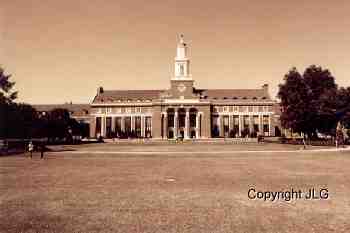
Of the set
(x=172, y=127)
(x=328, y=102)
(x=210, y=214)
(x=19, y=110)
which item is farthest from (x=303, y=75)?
(x=210, y=214)

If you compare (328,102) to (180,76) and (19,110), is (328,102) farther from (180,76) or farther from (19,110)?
(180,76)

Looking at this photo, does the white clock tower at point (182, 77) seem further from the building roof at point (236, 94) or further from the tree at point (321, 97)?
the tree at point (321, 97)

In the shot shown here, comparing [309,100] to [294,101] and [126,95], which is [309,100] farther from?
[126,95]

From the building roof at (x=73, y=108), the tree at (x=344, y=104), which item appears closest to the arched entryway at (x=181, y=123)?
the building roof at (x=73, y=108)

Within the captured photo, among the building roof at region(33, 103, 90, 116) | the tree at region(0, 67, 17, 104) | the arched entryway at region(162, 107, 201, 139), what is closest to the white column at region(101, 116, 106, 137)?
the arched entryway at region(162, 107, 201, 139)

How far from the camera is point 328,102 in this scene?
62.2m

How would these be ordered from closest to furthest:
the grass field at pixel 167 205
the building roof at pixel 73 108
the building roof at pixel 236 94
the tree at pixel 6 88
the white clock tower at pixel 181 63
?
1. the grass field at pixel 167 205
2. the tree at pixel 6 88
3. the white clock tower at pixel 181 63
4. the building roof at pixel 236 94
5. the building roof at pixel 73 108

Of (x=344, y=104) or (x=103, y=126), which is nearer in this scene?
(x=344, y=104)

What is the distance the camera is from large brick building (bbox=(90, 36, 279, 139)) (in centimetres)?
12112

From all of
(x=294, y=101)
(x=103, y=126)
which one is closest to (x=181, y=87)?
(x=103, y=126)

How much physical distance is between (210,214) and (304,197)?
13.4ft

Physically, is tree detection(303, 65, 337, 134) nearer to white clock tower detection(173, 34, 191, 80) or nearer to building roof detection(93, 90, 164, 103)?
white clock tower detection(173, 34, 191, 80)

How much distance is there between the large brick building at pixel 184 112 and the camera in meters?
121

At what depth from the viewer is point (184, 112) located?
404ft
